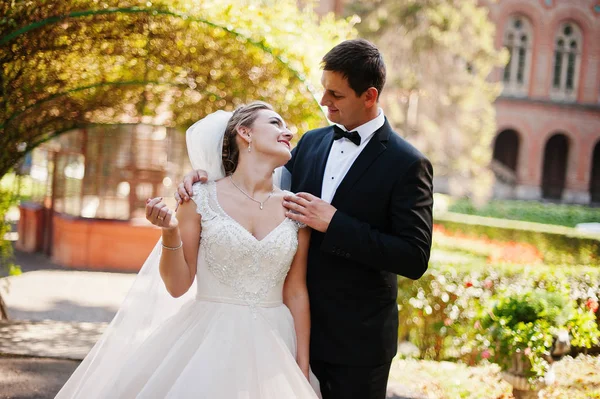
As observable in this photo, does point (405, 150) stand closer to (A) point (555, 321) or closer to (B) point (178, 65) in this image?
(A) point (555, 321)

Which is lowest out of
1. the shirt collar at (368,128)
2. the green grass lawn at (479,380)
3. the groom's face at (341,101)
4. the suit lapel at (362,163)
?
the green grass lawn at (479,380)

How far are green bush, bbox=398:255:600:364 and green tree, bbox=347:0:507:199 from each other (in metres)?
14.5

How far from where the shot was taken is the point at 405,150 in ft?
9.84

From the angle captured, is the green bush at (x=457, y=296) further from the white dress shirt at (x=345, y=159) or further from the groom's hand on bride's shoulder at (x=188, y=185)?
the groom's hand on bride's shoulder at (x=188, y=185)

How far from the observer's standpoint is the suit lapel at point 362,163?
9.87 feet

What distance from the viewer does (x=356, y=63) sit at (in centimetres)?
293

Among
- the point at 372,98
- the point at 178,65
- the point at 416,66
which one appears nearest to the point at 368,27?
the point at 416,66

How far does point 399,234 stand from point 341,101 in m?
Answer: 0.62

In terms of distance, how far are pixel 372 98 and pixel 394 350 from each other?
1.10m

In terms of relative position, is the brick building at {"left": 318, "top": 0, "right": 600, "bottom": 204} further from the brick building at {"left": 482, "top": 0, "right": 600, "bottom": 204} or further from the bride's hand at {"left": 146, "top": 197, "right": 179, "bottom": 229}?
the bride's hand at {"left": 146, "top": 197, "right": 179, "bottom": 229}

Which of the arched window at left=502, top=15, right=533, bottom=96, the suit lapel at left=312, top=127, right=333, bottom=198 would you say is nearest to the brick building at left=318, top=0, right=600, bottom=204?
the arched window at left=502, top=15, right=533, bottom=96

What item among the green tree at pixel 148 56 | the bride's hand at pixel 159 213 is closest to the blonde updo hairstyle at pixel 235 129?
the bride's hand at pixel 159 213

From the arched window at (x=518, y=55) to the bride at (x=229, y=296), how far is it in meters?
32.6

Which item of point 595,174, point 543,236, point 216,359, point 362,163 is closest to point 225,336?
point 216,359
